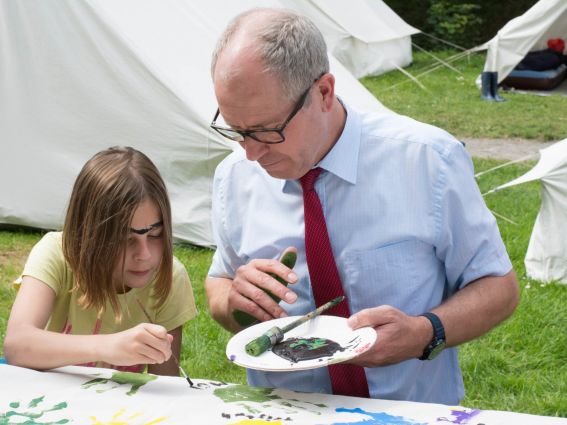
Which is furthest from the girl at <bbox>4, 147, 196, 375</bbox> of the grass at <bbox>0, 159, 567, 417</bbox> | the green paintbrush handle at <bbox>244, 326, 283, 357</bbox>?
the grass at <bbox>0, 159, 567, 417</bbox>

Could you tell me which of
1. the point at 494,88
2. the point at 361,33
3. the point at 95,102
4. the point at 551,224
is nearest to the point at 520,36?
the point at 494,88

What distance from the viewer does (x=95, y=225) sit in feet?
8.09

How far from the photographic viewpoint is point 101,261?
8.20 feet

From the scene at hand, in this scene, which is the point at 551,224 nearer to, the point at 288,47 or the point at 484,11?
the point at 288,47

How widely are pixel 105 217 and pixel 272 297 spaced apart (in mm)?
564

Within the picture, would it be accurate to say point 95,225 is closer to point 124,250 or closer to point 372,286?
point 124,250

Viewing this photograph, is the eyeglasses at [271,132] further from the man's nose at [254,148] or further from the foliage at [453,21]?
the foliage at [453,21]

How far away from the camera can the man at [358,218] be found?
2.07 m

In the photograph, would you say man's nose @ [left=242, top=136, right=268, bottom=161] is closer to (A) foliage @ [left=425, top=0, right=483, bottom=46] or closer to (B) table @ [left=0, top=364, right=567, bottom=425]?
(B) table @ [left=0, top=364, right=567, bottom=425]

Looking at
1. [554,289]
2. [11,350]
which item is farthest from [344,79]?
[11,350]

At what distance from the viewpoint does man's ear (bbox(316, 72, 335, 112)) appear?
83.6 inches

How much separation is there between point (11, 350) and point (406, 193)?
40.8 inches

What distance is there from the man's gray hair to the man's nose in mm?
134

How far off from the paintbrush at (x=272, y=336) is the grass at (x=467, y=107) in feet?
26.5
